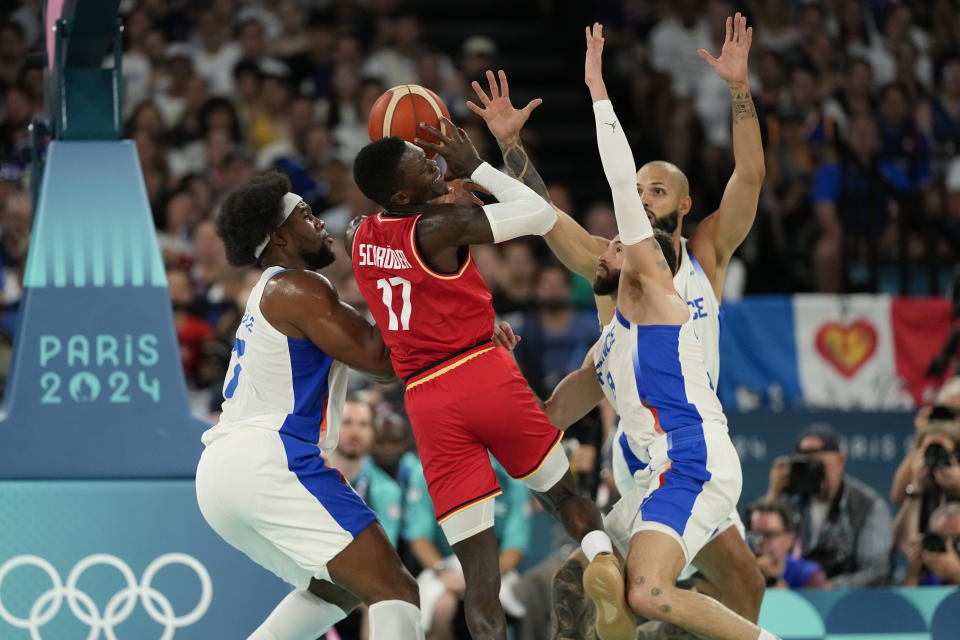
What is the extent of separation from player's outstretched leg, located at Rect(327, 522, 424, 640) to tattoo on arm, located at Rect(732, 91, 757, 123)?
2.68m

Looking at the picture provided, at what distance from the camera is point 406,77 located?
13.4m

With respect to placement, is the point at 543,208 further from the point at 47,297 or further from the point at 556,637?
the point at 47,297

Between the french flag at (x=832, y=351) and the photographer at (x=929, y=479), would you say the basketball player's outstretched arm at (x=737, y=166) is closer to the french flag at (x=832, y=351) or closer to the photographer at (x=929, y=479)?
the photographer at (x=929, y=479)

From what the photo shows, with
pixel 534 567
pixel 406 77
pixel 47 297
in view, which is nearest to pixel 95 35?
pixel 47 297

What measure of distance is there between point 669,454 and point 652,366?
14.9 inches

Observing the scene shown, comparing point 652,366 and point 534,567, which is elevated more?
point 652,366

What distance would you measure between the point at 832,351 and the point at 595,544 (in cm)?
570

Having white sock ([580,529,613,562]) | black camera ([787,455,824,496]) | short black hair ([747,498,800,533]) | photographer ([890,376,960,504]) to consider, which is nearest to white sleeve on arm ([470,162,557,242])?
white sock ([580,529,613,562])

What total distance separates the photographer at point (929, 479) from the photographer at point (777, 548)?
615 millimetres

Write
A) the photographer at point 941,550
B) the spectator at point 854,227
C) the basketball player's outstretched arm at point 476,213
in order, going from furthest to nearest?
the spectator at point 854,227
the photographer at point 941,550
the basketball player's outstretched arm at point 476,213

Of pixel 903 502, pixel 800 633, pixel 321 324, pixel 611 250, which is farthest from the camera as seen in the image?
pixel 903 502

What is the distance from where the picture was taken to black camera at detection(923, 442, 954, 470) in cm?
838

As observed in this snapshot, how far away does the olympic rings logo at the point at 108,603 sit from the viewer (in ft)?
21.5

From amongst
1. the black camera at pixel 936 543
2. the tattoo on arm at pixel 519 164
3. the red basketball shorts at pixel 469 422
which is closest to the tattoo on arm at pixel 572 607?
the red basketball shorts at pixel 469 422
